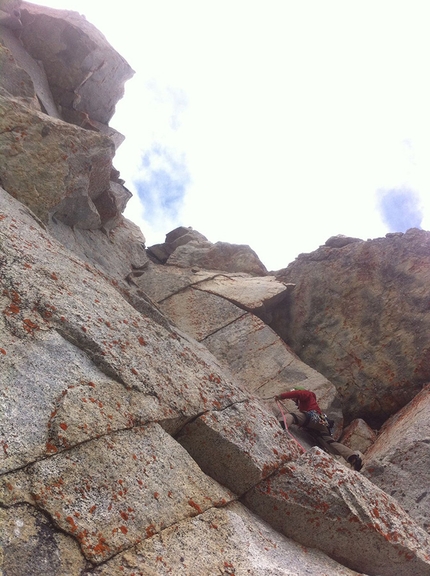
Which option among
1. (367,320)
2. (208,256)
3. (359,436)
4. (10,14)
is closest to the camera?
(359,436)

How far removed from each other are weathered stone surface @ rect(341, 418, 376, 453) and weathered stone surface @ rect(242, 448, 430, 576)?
7.90 meters

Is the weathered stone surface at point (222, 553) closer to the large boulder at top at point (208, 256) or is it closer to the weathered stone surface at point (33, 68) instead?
the large boulder at top at point (208, 256)

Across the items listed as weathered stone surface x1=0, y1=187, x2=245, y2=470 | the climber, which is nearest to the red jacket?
the climber

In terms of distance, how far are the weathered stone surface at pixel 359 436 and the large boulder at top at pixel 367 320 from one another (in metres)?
1.04

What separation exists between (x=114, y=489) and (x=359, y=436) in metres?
13.0

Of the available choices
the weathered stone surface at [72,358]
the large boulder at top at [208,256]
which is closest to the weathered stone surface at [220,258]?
the large boulder at top at [208,256]

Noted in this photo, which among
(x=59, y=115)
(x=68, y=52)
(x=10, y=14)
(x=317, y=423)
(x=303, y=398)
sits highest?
(x=68, y=52)

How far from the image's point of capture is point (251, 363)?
61.9 feet

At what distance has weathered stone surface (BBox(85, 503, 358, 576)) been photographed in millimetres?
5816

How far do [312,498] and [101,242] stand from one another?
14231 mm

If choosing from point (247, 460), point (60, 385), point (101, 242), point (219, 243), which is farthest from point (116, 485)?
point (219, 243)

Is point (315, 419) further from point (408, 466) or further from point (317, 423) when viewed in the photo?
point (408, 466)

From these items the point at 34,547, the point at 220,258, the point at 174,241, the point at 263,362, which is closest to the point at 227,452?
the point at 34,547

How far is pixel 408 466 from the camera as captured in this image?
42.8ft
